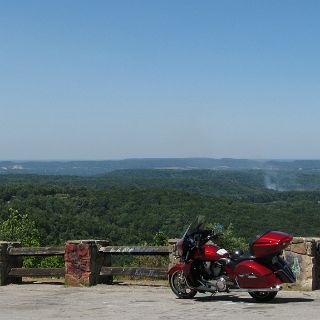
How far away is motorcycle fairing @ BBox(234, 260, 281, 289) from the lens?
866cm

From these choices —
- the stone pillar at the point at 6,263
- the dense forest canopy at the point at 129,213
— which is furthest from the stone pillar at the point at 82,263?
the dense forest canopy at the point at 129,213

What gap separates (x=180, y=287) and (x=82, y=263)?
2.60m

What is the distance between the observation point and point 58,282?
40.5ft

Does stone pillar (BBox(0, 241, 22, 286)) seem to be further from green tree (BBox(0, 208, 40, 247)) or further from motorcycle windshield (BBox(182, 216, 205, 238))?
green tree (BBox(0, 208, 40, 247))

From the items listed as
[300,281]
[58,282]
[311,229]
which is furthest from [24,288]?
[311,229]

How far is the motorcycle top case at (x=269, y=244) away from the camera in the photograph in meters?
8.70

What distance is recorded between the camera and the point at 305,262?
10.1m

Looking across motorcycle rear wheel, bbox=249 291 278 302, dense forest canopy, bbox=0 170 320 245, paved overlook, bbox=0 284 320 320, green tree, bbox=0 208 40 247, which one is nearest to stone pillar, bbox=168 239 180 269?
paved overlook, bbox=0 284 320 320

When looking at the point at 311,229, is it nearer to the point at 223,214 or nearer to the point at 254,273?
the point at 223,214

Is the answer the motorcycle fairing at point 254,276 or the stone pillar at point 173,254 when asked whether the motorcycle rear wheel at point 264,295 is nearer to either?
the motorcycle fairing at point 254,276

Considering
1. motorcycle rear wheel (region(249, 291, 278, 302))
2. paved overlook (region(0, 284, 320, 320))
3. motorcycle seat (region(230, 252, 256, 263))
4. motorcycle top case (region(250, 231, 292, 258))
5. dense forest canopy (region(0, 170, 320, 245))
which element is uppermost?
motorcycle top case (region(250, 231, 292, 258))

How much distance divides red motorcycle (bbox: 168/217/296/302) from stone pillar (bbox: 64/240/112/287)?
2279 mm

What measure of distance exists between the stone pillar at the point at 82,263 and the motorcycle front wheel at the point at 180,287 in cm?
232

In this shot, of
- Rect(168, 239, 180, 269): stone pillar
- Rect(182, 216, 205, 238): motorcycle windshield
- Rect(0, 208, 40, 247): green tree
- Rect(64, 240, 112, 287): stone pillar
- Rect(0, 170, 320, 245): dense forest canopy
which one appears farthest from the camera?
Rect(0, 170, 320, 245): dense forest canopy
